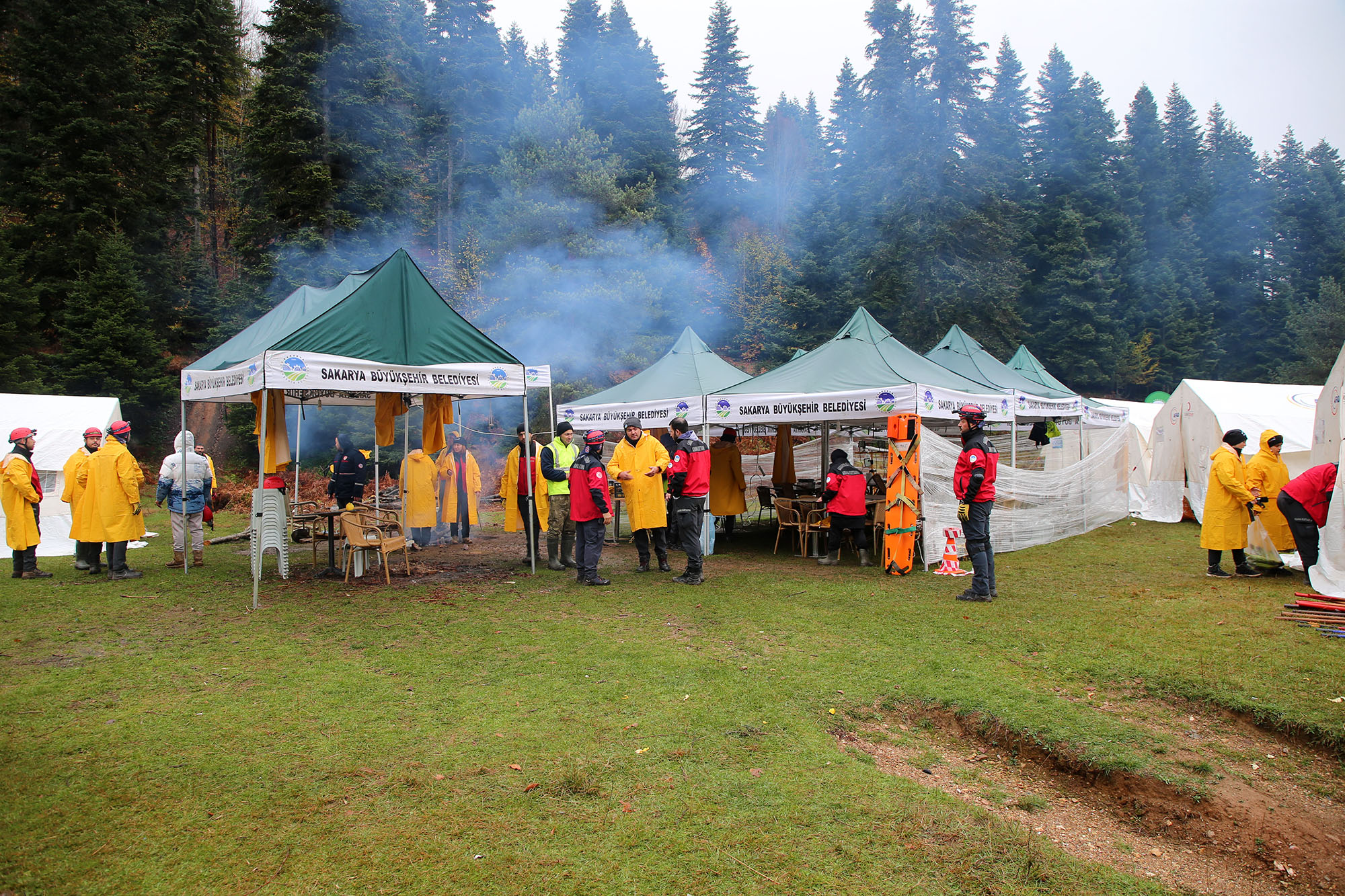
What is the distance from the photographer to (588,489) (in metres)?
7.88

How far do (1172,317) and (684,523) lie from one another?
36.0 metres

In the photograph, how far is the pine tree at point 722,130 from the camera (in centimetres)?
3791

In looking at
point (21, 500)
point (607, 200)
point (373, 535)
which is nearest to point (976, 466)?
point (373, 535)

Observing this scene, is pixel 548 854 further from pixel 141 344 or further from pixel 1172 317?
pixel 1172 317

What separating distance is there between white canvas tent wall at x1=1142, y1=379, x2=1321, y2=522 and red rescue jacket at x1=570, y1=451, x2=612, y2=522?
36.1 feet

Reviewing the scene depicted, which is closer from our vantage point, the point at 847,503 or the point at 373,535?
the point at 373,535

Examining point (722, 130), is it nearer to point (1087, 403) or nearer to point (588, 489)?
point (1087, 403)

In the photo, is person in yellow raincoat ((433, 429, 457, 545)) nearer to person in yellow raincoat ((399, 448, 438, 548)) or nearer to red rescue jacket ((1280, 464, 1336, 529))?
person in yellow raincoat ((399, 448, 438, 548))

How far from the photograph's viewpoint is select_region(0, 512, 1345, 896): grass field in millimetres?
2779

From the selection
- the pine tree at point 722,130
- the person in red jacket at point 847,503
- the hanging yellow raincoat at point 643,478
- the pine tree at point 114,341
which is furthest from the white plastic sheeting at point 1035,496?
the pine tree at point 722,130

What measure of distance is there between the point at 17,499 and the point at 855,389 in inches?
389

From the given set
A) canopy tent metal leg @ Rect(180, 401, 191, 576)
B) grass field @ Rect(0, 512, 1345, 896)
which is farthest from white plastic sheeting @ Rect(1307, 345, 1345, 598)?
canopy tent metal leg @ Rect(180, 401, 191, 576)

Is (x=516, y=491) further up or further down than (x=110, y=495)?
further down

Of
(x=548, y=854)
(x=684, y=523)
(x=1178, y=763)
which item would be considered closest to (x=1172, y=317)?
(x=684, y=523)
